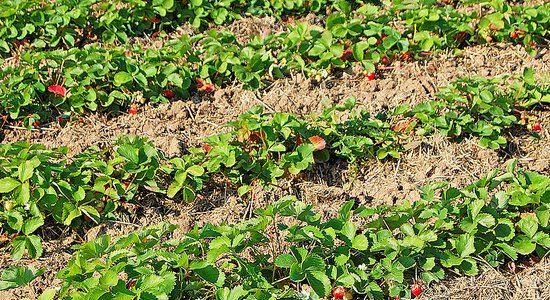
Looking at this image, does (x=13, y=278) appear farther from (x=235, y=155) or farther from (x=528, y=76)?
(x=528, y=76)

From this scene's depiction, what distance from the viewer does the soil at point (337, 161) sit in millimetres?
3386

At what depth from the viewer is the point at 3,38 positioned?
4.96m

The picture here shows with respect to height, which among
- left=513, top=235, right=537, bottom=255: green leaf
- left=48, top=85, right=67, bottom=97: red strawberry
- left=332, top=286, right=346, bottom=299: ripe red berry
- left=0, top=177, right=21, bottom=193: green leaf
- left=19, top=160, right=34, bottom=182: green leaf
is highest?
left=19, top=160, right=34, bottom=182: green leaf

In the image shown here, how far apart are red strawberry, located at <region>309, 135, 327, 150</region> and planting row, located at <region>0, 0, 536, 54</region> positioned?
1.34m

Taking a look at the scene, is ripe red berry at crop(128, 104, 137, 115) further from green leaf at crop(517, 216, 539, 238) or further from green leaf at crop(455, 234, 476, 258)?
green leaf at crop(517, 216, 539, 238)

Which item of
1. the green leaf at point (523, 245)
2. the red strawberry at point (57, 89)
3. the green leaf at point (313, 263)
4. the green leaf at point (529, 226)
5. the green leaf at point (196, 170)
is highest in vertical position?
the red strawberry at point (57, 89)

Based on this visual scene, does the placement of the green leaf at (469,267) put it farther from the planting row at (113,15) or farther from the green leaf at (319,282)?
the planting row at (113,15)

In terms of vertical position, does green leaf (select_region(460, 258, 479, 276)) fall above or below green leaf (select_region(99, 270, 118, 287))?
below

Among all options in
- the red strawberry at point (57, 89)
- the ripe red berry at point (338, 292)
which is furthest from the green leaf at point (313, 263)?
the red strawberry at point (57, 89)

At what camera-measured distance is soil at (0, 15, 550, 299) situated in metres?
3.39

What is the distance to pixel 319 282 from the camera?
296 cm

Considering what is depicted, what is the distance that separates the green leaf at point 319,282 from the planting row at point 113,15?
2461 millimetres

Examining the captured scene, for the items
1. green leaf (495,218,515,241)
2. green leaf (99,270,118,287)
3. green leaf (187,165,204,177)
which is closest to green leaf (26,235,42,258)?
green leaf (99,270,118,287)

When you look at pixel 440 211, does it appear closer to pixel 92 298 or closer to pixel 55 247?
pixel 92 298
